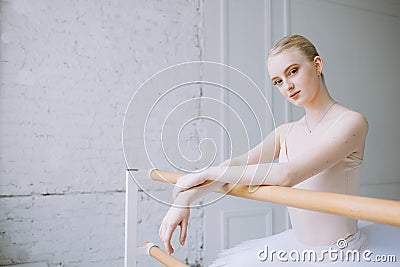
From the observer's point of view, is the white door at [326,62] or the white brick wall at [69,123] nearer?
the white brick wall at [69,123]

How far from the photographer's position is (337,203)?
62 centimetres

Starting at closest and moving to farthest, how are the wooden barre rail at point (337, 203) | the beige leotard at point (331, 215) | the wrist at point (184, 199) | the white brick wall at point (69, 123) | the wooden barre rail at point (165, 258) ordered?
the wooden barre rail at point (337, 203), the wrist at point (184, 199), the beige leotard at point (331, 215), the wooden barre rail at point (165, 258), the white brick wall at point (69, 123)

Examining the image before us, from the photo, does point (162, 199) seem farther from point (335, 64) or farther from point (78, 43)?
point (335, 64)

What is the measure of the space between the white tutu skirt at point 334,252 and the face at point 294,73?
1.47 ft

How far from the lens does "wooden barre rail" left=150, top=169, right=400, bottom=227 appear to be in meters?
0.54

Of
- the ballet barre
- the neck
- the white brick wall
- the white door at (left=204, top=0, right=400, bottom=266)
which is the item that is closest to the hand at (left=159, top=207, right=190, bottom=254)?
the ballet barre

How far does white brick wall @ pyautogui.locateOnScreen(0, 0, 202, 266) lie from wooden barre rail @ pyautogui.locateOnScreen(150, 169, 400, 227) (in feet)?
5.42

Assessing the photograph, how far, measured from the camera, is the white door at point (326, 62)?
278cm

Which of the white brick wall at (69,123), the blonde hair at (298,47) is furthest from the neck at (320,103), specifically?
the white brick wall at (69,123)

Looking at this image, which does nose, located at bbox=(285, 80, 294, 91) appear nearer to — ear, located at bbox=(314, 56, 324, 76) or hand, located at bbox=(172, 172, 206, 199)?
ear, located at bbox=(314, 56, 324, 76)

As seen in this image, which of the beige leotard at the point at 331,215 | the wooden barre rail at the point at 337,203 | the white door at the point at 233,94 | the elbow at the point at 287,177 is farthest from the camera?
the white door at the point at 233,94

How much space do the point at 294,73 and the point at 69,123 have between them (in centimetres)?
153

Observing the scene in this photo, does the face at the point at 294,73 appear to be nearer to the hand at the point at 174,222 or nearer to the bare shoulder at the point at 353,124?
the bare shoulder at the point at 353,124

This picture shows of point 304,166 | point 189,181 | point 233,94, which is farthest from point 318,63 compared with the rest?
point 233,94
